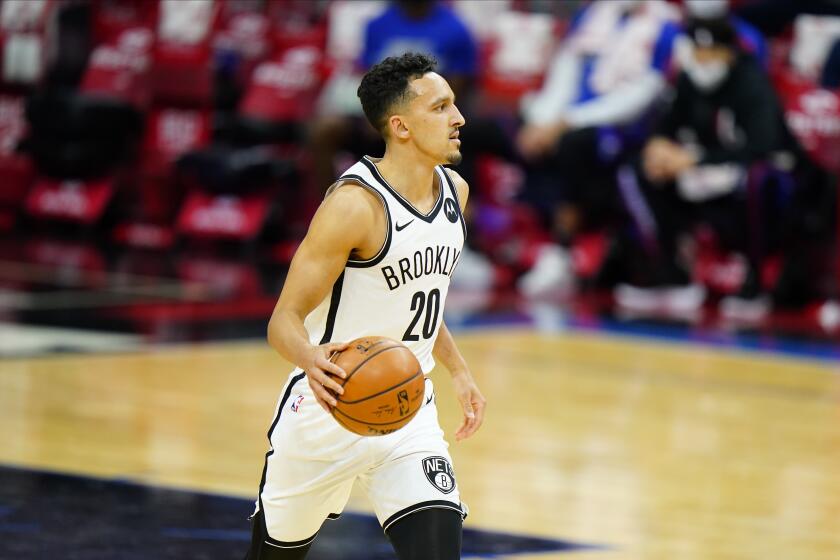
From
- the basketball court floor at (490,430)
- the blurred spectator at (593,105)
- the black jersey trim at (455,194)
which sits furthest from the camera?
the blurred spectator at (593,105)

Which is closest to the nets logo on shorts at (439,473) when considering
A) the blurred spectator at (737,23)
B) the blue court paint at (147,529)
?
the blue court paint at (147,529)

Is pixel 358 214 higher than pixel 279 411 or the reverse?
higher

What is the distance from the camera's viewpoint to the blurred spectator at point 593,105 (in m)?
11.5

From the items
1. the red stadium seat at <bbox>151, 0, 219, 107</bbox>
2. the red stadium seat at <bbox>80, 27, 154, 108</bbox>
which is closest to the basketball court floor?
the red stadium seat at <bbox>151, 0, 219, 107</bbox>

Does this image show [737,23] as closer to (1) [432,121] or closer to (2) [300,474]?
(1) [432,121]

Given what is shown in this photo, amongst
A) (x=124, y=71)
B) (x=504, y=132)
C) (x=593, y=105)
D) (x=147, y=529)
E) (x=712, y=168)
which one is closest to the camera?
(x=147, y=529)

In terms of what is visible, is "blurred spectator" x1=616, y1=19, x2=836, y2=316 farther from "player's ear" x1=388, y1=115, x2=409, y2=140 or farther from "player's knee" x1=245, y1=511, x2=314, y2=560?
"player's knee" x1=245, y1=511, x2=314, y2=560

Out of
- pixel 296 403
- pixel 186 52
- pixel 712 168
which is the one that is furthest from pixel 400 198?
pixel 186 52

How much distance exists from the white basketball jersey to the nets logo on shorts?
28 centimetres

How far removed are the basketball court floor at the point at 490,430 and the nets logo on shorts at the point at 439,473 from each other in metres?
1.25

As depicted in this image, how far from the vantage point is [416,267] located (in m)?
4.07

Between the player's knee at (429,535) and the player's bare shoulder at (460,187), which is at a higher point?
the player's bare shoulder at (460,187)

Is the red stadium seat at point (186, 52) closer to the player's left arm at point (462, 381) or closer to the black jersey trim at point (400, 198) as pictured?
the player's left arm at point (462, 381)

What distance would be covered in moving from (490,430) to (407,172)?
3429mm
